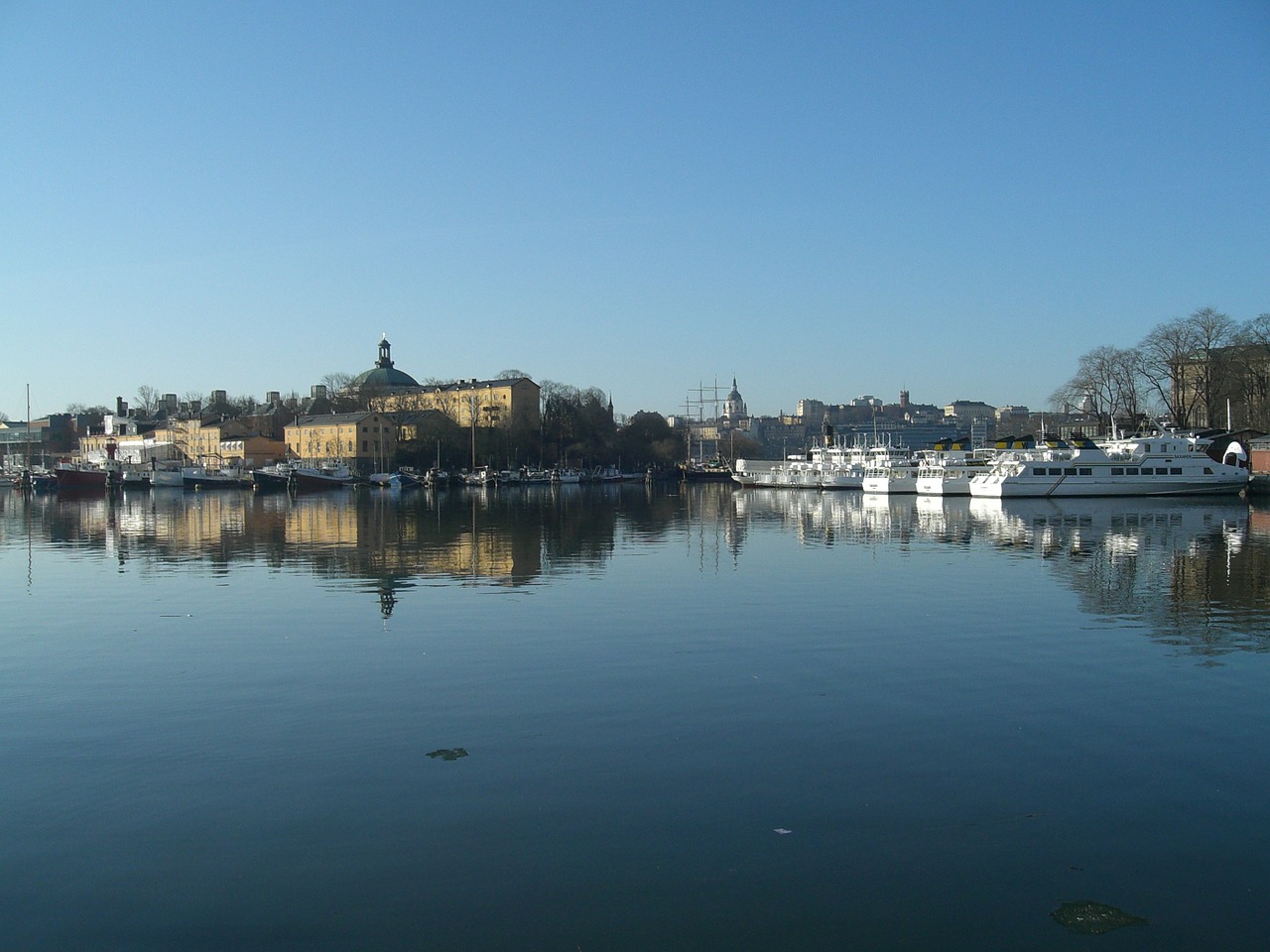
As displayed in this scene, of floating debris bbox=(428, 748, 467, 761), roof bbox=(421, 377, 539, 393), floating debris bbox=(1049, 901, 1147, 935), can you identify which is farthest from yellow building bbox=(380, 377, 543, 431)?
floating debris bbox=(1049, 901, 1147, 935)

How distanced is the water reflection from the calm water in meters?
0.71

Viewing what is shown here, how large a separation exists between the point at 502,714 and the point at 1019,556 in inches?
807

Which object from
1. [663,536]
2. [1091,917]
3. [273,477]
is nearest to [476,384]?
[273,477]

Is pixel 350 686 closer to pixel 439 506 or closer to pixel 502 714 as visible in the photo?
pixel 502 714

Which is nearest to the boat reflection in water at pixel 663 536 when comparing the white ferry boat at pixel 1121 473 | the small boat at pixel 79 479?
the white ferry boat at pixel 1121 473

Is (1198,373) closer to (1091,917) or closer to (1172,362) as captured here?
(1172,362)

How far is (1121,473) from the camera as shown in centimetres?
6256

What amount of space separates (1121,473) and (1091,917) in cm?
6244

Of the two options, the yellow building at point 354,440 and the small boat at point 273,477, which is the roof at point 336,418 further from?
the small boat at point 273,477

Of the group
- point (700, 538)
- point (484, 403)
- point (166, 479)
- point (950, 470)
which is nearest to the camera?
point (700, 538)

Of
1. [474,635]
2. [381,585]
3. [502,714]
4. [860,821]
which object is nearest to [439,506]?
[381,585]

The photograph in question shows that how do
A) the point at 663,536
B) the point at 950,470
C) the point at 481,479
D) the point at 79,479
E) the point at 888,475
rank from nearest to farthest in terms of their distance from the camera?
the point at 663,536 < the point at 950,470 < the point at 888,475 < the point at 79,479 < the point at 481,479

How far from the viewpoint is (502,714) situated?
11023 millimetres

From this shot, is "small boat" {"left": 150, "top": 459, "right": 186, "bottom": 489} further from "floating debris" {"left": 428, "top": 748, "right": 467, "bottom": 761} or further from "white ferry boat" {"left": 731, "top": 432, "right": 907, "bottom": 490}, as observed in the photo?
"floating debris" {"left": 428, "top": 748, "right": 467, "bottom": 761}
